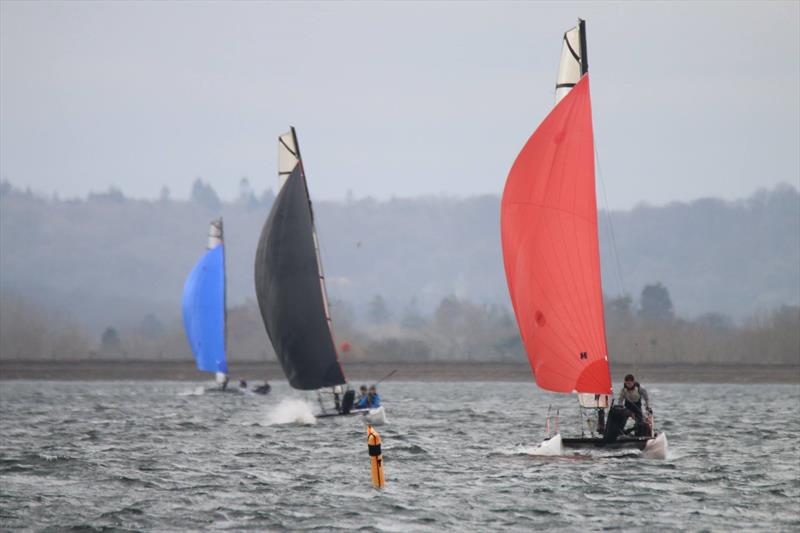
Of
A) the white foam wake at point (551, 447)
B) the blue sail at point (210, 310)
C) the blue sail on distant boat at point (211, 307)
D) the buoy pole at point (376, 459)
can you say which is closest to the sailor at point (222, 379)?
the blue sail on distant boat at point (211, 307)

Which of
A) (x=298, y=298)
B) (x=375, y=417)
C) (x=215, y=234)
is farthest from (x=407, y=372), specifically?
(x=375, y=417)

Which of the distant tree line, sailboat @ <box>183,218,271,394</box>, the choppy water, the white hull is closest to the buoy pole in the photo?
the choppy water

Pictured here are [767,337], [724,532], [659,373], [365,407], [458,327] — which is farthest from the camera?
[458,327]

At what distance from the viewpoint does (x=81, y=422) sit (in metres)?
53.0

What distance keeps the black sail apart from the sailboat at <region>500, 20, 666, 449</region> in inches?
721

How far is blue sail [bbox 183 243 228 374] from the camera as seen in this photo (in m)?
82.2

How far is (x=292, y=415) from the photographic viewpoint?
177 ft

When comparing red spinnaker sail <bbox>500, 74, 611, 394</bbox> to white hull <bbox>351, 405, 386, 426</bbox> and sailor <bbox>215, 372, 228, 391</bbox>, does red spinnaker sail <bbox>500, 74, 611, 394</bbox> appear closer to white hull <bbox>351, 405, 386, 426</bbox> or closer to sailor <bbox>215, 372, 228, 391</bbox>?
white hull <bbox>351, 405, 386, 426</bbox>

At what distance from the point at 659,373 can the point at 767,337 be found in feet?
61.5

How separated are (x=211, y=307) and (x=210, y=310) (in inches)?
7.3

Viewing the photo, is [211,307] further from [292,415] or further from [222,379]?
Answer: [292,415]

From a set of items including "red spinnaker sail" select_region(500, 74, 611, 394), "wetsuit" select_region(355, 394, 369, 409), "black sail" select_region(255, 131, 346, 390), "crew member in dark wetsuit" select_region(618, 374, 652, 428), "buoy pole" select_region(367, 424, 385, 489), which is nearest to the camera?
"buoy pole" select_region(367, 424, 385, 489)

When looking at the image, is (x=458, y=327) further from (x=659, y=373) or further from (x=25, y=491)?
(x=25, y=491)

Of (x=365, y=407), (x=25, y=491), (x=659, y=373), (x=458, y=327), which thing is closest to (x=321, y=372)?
(x=365, y=407)
